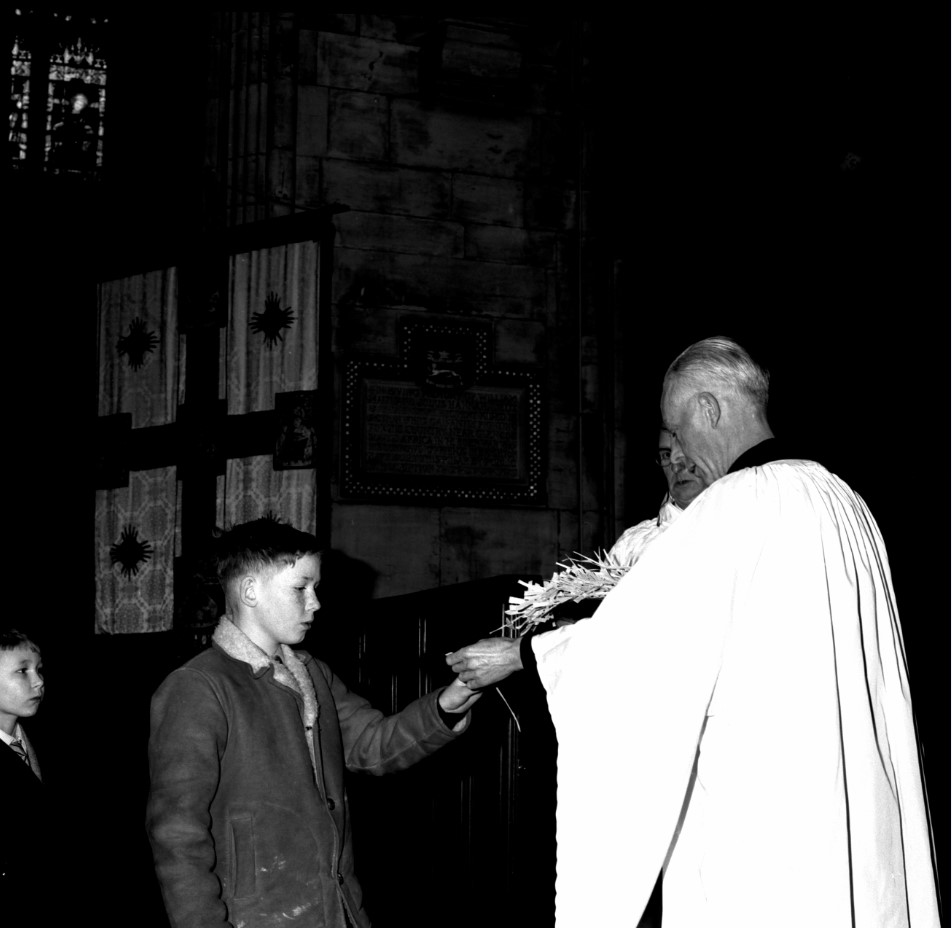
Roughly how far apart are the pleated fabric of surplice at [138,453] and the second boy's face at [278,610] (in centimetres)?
476

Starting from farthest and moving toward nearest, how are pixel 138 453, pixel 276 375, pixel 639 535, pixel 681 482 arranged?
pixel 138 453
pixel 276 375
pixel 639 535
pixel 681 482

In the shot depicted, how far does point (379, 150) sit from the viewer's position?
8.94 metres

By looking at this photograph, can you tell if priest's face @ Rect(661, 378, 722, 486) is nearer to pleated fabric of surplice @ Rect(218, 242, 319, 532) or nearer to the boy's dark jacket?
the boy's dark jacket

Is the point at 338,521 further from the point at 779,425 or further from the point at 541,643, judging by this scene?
the point at 541,643

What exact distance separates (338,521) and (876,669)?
5.51 meters

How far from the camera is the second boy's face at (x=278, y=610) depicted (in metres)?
3.66

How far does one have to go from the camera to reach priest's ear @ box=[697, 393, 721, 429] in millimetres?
3559

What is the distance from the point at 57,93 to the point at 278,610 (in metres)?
7.21

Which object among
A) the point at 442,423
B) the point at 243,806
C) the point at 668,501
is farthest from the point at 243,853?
the point at 442,423

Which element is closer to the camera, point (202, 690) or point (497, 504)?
point (202, 690)

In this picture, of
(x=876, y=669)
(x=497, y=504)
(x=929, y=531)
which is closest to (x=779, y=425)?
(x=929, y=531)

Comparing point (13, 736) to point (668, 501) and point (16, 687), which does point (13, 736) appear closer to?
point (16, 687)

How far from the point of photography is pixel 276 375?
8289 mm

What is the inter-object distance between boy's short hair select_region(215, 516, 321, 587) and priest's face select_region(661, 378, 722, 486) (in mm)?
996
